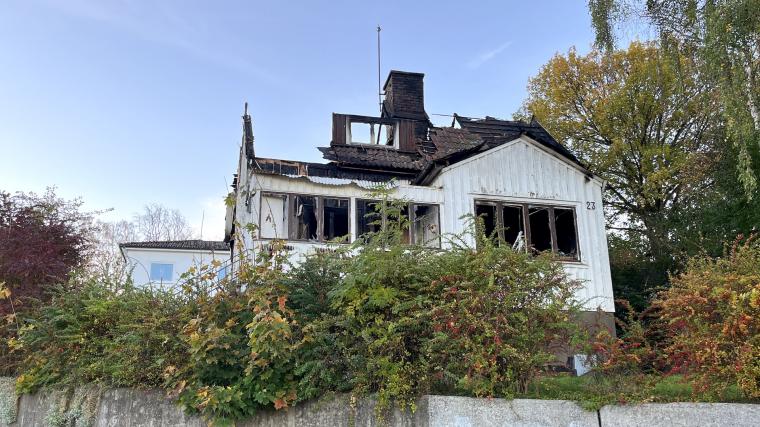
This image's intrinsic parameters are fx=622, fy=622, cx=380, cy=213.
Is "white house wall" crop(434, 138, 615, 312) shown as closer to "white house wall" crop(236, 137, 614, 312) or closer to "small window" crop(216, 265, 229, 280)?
"white house wall" crop(236, 137, 614, 312)

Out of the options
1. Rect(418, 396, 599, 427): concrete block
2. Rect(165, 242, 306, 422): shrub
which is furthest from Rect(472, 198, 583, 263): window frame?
Rect(418, 396, 599, 427): concrete block

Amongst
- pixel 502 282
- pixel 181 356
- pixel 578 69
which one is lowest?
pixel 181 356

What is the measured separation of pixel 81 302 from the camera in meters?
9.78

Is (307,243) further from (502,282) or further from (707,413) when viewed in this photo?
(707,413)

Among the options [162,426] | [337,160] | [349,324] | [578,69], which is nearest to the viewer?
[349,324]

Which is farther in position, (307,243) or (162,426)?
(307,243)

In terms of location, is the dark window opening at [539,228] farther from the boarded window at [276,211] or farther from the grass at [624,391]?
the grass at [624,391]

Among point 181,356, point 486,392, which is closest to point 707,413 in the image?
point 486,392

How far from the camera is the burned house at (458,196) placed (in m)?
14.1

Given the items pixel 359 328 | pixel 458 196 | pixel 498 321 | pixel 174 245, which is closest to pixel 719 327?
pixel 498 321

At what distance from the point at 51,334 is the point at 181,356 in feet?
10.8

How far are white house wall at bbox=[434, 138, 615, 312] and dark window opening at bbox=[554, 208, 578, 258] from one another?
16 centimetres

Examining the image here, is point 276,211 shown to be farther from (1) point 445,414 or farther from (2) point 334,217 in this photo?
(1) point 445,414

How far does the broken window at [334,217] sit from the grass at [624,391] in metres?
8.15
